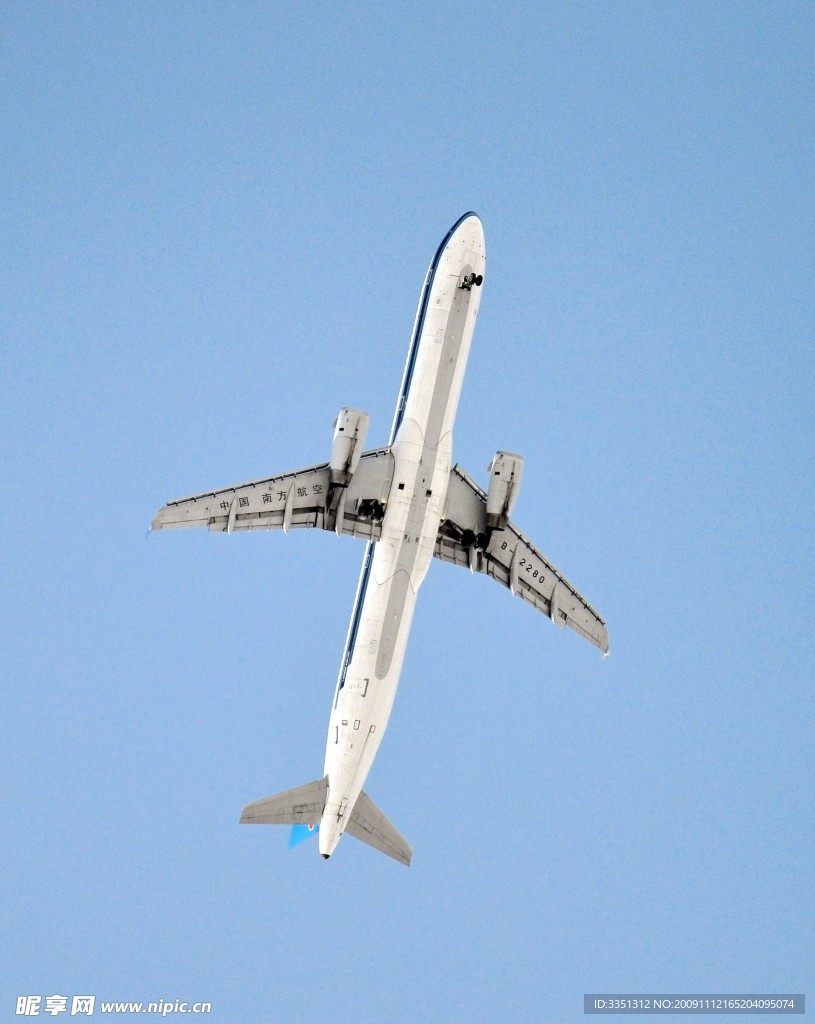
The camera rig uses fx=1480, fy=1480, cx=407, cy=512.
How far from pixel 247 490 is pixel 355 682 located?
9403mm

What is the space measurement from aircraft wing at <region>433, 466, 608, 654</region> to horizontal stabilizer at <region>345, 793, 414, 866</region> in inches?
465

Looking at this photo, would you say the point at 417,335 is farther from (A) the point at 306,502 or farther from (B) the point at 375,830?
(B) the point at 375,830

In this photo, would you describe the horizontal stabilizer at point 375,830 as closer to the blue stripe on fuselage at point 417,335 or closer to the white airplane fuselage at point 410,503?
the white airplane fuselage at point 410,503

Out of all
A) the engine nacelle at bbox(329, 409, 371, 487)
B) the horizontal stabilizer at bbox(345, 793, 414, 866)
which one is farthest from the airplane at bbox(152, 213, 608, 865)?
the horizontal stabilizer at bbox(345, 793, 414, 866)

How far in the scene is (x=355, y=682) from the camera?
2488 inches

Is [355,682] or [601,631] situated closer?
[355,682]

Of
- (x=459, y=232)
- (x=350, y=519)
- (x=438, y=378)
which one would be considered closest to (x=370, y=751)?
(x=350, y=519)

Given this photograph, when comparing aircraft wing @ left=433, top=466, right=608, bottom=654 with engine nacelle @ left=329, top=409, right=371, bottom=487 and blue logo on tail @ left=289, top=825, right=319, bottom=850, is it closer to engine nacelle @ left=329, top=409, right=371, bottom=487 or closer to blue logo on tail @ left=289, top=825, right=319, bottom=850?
engine nacelle @ left=329, top=409, right=371, bottom=487

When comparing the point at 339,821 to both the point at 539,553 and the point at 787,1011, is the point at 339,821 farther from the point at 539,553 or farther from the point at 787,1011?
the point at 787,1011


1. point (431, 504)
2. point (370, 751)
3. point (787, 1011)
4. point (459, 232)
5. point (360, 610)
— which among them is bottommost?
point (787, 1011)

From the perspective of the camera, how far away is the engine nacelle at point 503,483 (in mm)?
64500

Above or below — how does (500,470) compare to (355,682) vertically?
above

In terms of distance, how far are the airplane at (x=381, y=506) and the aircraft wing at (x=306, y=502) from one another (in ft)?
0.14

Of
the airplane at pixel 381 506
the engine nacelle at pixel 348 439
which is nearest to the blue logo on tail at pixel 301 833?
the airplane at pixel 381 506
